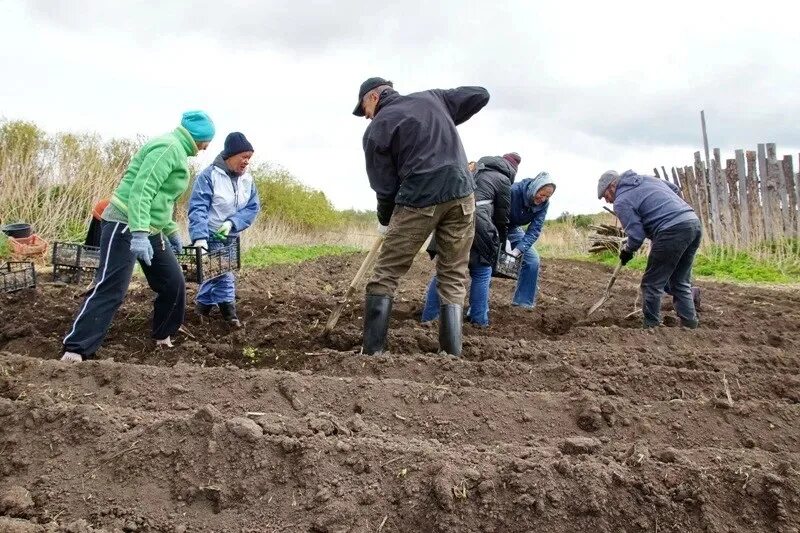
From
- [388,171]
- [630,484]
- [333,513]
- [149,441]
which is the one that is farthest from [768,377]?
[149,441]

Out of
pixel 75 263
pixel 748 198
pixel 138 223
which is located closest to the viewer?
pixel 138 223

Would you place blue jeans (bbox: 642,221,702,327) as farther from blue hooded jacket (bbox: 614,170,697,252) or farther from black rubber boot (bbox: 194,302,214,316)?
black rubber boot (bbox: 194,302,214,316)

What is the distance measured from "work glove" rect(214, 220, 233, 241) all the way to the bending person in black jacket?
187cm

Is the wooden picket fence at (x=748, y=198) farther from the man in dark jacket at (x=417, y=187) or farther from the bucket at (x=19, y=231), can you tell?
the bucket at (x=19, y=231)

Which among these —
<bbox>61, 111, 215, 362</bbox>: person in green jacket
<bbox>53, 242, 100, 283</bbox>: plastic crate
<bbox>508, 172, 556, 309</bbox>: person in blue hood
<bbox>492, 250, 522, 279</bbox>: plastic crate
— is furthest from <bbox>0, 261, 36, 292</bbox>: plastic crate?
<bbox>508, 172, 556, 309</bbox>: person in blue hood

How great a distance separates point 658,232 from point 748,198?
8.02 metres

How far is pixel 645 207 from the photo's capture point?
6.04 m

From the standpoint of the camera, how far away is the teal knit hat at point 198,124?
14.5 feet

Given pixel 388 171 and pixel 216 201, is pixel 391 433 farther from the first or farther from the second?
pixel 216 201

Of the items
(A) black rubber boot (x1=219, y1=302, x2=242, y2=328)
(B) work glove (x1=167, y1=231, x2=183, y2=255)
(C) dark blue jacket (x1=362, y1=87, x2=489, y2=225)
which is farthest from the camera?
(A) black rubber boot (x1=219, y1=302, x2=242, y2=328)

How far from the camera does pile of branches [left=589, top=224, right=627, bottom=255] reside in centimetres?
1641

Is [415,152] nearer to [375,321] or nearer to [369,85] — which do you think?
[369,85]

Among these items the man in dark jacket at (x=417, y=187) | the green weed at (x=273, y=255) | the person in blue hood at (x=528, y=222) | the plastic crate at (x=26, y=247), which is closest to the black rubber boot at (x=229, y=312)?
the man in dark jacket at (x=417, y=187)

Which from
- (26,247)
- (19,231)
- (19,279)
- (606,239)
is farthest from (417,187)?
(606,239)
